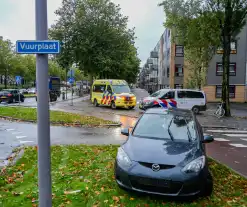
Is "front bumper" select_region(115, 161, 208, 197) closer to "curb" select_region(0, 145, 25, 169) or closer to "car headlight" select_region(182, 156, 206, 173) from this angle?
"car headlight" select_region(182, 156, 206, 173)

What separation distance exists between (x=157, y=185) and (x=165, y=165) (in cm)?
35

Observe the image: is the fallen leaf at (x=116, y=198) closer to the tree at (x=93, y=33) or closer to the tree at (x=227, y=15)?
the tree at (x=227, y=15)

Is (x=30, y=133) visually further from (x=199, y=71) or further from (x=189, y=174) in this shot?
(x=199, y=71)

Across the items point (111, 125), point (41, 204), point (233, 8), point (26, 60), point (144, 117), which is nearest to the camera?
point (41, 204)

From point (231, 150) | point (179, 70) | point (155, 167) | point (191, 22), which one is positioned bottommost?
point (231, 150)

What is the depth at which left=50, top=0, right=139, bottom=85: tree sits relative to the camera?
3388cm

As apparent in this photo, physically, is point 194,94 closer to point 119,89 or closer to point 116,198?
point 119,89

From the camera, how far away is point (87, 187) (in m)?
5.32

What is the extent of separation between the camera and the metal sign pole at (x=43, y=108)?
3559 millimetres

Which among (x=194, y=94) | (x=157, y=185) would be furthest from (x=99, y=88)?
(x=157, y=185)

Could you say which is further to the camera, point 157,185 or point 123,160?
point 123,160

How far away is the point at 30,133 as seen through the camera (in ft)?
38.3

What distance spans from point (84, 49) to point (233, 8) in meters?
18.4

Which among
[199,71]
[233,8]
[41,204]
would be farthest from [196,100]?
[41,204]
